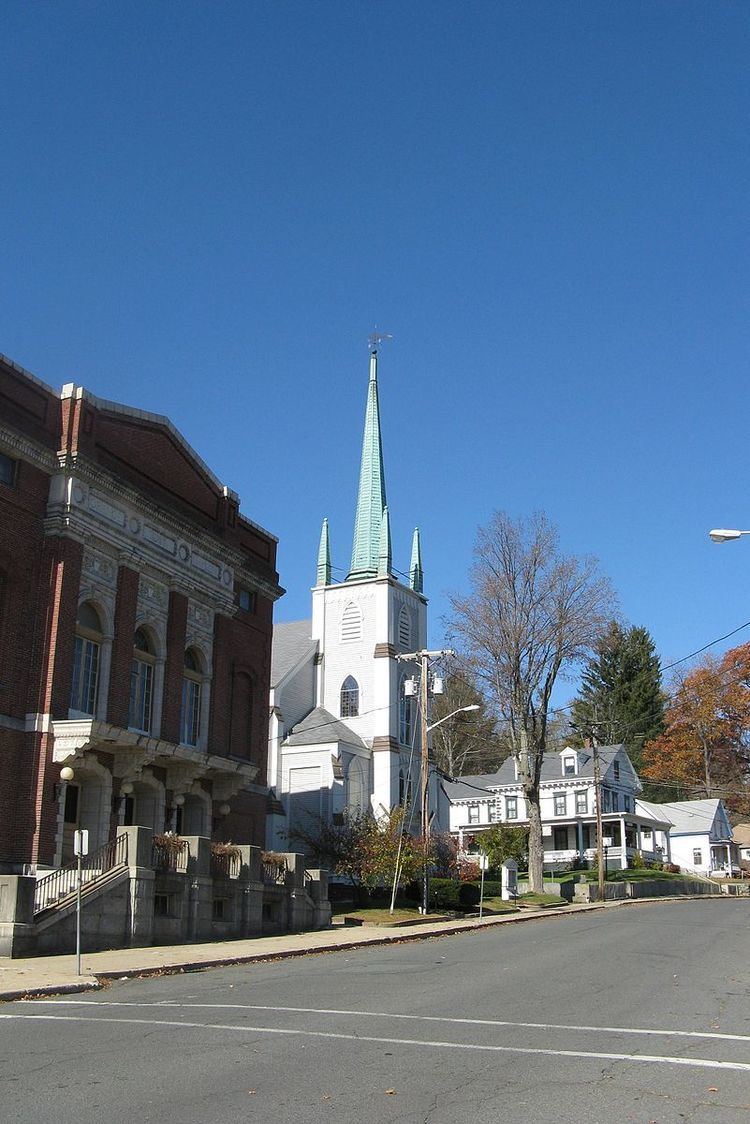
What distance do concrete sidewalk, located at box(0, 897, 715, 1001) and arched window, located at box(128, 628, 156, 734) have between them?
23.5 feet

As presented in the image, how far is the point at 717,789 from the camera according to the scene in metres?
89.9

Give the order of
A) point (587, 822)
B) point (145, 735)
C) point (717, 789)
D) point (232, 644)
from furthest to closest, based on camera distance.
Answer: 1. point (717, 789)
2. point (587, 822)
3. point (232, 644)
4. point (145, 735)

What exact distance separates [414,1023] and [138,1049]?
317cm

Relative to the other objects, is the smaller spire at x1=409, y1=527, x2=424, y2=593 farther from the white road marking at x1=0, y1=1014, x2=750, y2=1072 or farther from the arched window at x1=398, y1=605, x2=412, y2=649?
the white road marking at x1=0, y1=1014, x2=750, y2=1072

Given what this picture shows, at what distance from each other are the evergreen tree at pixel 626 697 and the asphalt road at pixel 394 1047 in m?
79.1

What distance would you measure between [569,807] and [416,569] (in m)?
21.3

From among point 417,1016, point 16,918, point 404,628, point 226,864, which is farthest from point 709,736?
point 417,1016

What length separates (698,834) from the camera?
84875mm

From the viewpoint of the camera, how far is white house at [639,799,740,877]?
8481cm

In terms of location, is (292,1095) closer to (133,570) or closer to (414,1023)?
(414,1023)

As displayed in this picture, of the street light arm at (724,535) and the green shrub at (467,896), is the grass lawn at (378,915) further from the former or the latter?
the street light arm at (724,535)

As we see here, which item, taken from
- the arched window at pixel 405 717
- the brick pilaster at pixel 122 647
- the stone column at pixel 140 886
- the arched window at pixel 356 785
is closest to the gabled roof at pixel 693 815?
the arched window at pixel 405 717

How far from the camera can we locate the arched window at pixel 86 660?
97.2 ft

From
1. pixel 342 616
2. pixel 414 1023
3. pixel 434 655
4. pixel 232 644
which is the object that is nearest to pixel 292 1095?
pixel 414 1023
